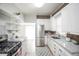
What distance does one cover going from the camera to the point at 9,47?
1.61m

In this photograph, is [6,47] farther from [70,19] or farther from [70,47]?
[70,19]

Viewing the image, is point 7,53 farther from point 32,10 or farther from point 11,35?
point 32,10

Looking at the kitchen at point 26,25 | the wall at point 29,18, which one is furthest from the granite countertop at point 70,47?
the wall at point 29,18

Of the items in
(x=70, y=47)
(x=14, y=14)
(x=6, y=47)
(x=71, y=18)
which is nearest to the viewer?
(x=6, y=47)

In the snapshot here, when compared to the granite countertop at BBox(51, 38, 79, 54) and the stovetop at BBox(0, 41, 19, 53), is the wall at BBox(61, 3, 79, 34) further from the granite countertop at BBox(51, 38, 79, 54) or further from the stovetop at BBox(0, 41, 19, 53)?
the stovetop at BBox(0, 41, 19, 53)

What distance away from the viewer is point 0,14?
168cm

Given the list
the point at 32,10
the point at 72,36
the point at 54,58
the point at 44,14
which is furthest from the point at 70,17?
the point at 54,58

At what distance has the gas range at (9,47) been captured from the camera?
1337mm

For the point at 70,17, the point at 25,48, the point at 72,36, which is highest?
the point at 70,17

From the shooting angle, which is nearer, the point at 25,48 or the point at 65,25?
the point at 25,48

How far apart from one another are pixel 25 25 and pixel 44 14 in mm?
461

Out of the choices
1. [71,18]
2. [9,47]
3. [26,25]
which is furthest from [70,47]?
[9,47]

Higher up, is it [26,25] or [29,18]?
[29,18]

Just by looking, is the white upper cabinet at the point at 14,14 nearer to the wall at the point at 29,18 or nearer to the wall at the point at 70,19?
the wall at the point at 29,18
